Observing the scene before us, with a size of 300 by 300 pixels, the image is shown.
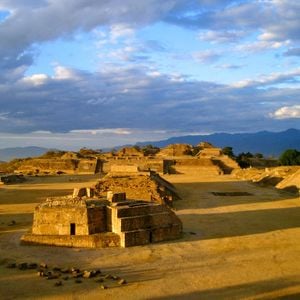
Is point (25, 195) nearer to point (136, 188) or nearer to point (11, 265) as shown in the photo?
point (136, 188)

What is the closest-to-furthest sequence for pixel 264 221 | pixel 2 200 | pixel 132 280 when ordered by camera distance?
pixel 132 280 → pixel 264 221 → pixel 2 200

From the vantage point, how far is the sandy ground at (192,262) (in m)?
11.3

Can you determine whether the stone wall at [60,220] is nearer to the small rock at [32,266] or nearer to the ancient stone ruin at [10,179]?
the small rock at [32,266]

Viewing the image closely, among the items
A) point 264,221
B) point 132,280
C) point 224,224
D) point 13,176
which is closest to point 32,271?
point 132,280

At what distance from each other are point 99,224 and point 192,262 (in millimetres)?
4114

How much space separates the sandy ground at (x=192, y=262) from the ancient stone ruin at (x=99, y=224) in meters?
0.50

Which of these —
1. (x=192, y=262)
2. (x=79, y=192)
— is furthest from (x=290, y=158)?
(x=192, y=262)

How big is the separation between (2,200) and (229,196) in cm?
Answer: 1470

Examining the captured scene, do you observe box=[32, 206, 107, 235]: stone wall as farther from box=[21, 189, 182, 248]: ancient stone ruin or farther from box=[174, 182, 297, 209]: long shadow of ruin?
box=[174, 182, 297, 209]: long shadow of ruin

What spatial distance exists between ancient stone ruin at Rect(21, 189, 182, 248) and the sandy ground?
497mm

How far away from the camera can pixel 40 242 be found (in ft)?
53.3

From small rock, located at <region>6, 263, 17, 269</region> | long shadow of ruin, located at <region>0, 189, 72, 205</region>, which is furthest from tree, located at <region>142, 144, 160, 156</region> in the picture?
small rock, located at <region>6, 263, 17, 269</region>

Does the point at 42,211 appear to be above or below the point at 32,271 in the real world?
above

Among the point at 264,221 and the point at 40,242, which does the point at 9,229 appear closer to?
the point at 40,242
